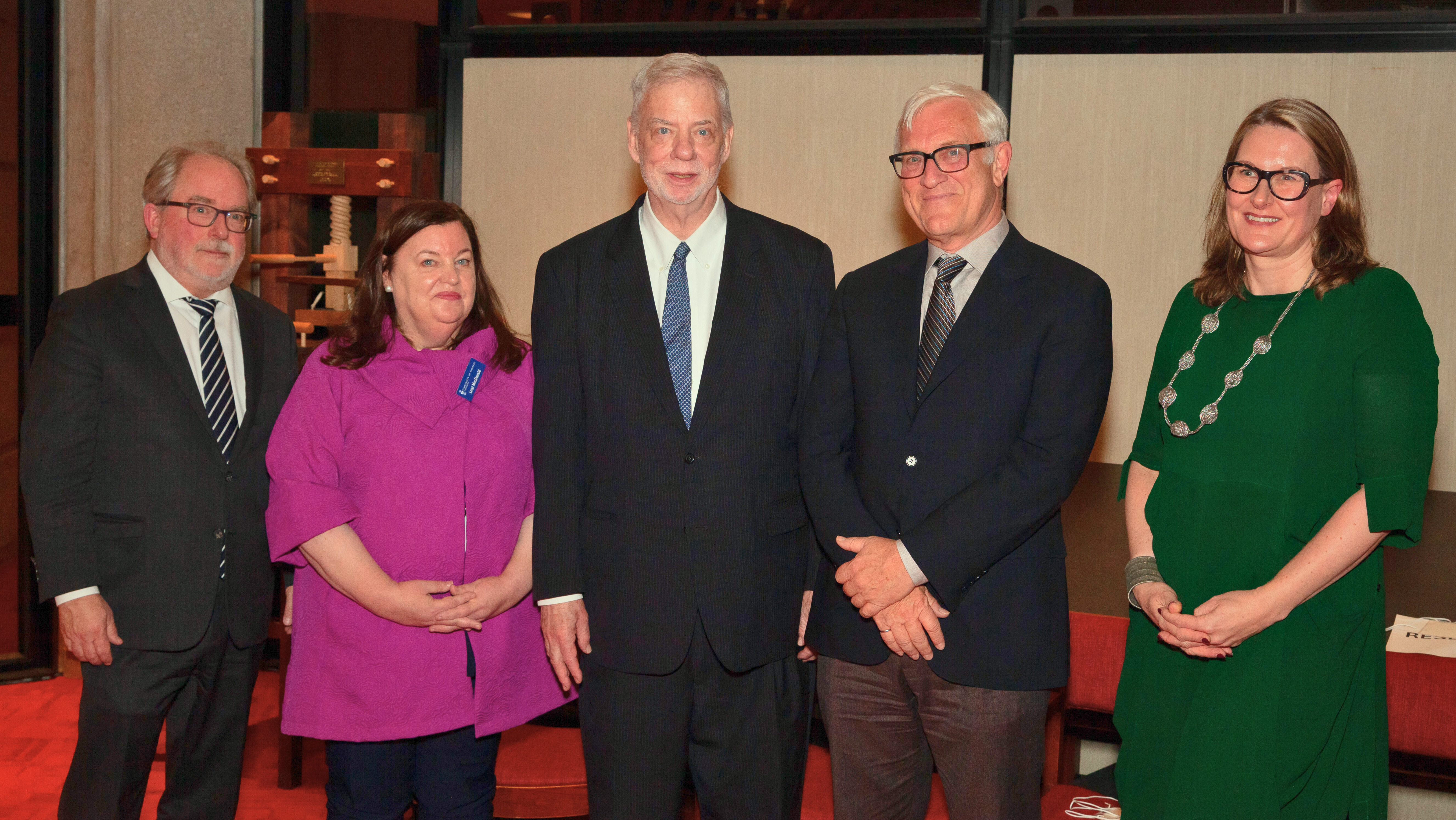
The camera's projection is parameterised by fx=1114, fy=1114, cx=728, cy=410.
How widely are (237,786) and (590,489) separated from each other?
1242 mm

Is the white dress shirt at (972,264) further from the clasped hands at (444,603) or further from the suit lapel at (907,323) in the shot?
the clasped hands at (444,603)

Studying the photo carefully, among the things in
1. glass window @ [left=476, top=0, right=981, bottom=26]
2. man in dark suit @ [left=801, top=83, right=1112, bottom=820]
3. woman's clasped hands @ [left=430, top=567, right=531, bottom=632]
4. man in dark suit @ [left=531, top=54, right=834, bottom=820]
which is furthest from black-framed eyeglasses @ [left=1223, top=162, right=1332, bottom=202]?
glass window @ [left=476, top=0, right=981, bottom=26]

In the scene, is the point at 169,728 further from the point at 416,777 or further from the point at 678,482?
the point at 678,482

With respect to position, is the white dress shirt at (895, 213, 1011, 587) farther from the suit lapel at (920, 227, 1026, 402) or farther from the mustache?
the mustache

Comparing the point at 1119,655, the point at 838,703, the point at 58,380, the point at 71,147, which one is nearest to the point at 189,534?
the point at 58,380

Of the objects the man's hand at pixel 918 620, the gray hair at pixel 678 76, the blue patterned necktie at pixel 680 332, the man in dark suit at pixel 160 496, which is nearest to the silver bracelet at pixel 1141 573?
the man's hand at pixel 918 620

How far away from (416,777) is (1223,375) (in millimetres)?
1762

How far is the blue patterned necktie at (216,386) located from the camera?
96.9 inches

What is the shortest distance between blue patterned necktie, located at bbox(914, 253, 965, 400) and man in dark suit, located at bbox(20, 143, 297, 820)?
4.88ft

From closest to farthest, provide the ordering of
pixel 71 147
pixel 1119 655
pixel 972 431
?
pixel 972 431
pixel 1119 655
pixel 71 147

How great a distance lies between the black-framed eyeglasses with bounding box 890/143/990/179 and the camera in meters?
1.95

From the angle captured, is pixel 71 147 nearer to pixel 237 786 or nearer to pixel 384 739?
pixel 237 786

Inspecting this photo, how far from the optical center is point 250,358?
255 cm

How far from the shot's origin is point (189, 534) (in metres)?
2.42
